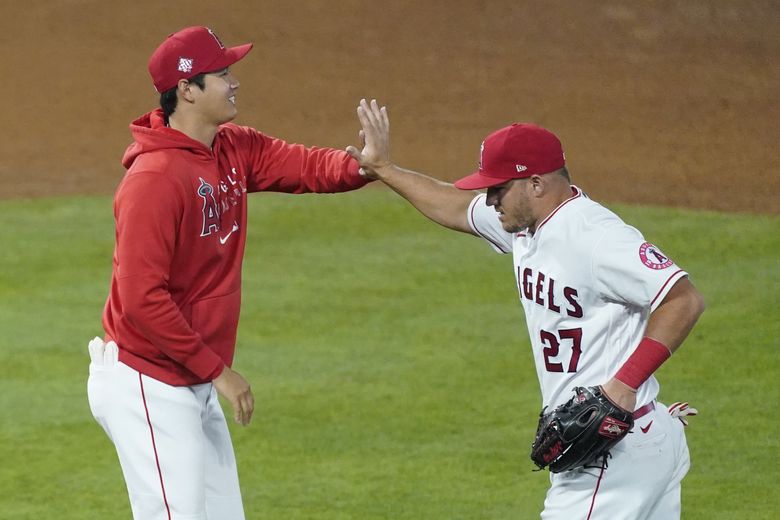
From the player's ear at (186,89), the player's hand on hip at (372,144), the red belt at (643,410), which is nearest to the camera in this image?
the red belt at (643,410)

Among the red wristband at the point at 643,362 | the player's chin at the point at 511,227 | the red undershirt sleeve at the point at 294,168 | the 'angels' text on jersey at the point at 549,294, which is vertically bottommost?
the red wristband at the point at 643,362

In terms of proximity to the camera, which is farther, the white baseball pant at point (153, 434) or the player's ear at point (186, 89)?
the player's ear at point (186, 89)

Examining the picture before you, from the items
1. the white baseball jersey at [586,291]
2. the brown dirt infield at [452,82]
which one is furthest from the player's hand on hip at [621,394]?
the brown dirt infield at [452,82]

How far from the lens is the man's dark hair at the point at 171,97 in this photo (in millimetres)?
4465

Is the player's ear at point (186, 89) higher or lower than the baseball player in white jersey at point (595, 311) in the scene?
higher

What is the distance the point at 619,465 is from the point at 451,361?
4043mm

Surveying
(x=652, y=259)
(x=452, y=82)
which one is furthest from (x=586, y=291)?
(x=452, y=82)

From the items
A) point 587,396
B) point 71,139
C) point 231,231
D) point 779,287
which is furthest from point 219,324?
point 71,139

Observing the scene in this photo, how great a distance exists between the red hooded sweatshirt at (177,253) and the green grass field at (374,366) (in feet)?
6.50

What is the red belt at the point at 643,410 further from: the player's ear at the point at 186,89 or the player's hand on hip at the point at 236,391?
the player's ear at the point at 186,89

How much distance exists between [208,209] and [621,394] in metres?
1.45

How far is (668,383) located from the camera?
7.87 m

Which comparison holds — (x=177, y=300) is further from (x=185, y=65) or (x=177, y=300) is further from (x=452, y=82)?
(x=452, y=82)

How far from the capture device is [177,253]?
4375 millimetres
